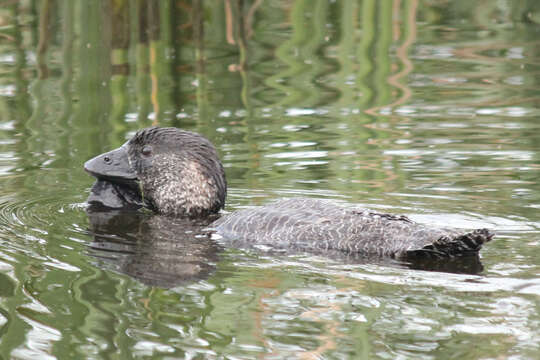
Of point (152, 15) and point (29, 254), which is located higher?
point (152, 15)

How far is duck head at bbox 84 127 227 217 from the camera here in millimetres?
7523

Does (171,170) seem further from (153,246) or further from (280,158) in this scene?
(280,158)

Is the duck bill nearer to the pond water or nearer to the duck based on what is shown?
the duck

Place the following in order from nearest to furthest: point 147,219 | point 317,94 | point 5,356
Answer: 1. point 5,356
2. point 147,219
3. point 317,94

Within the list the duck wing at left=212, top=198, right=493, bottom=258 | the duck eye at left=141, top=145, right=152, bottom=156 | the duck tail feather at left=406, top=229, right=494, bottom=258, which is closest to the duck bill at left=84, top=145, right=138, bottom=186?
the duck eye at left=141, top=145, right=152, bottom=156

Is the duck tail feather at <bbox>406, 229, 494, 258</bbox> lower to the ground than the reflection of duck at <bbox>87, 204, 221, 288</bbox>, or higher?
higher

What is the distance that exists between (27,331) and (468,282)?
2.34 metres

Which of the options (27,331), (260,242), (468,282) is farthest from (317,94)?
(27,331)

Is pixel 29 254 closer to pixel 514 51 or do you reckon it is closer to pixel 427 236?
pixel 427 236

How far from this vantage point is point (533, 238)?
6.29 m

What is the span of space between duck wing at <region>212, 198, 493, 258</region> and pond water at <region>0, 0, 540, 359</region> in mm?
197

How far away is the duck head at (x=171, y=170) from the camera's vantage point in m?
7.52

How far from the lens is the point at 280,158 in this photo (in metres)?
9.09

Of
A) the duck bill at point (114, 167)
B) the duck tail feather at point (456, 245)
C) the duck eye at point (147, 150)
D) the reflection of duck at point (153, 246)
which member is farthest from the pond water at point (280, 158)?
the duck eye at point (147, 150)
